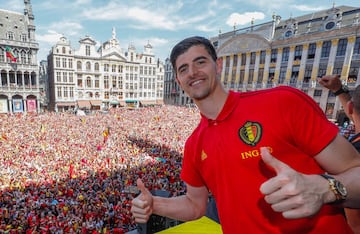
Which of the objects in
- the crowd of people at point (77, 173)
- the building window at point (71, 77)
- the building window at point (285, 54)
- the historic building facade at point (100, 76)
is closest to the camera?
the crowd of people at point (77, 173)

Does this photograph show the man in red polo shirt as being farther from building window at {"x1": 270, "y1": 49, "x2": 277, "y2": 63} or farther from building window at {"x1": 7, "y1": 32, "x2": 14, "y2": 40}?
building window at {"x1": 7, "y1": 32, "x2": 14, "y2": 40}

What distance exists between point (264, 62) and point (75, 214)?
1645 inches

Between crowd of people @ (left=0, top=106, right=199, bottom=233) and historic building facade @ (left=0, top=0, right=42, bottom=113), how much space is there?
1919cm

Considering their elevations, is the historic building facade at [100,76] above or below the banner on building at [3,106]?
above

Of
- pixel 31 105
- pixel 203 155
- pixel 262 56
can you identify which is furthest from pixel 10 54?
pixel 262 56

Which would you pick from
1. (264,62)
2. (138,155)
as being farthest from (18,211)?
(264,62)

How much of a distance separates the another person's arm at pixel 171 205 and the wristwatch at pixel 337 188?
4.49 ft

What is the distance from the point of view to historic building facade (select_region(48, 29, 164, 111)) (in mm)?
42969

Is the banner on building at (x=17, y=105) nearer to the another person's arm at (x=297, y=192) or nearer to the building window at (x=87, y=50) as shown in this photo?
the building window at (x=87, y=50)

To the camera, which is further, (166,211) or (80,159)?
(80,159)

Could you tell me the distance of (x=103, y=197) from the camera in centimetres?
909

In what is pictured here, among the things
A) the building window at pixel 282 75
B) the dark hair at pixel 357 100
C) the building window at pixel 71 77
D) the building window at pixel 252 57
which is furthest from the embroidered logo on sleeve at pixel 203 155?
the building window at pixel 71 77

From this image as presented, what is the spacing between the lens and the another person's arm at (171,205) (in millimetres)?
2084

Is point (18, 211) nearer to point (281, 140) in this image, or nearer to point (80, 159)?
point (80, 159)
